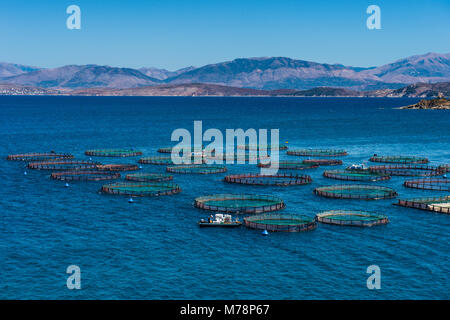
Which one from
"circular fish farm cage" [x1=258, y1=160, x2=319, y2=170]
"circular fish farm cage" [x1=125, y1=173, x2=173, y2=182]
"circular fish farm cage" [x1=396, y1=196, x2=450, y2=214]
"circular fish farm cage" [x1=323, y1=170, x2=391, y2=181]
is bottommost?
"circular fish farm cage" [x1=396, y1=196, x2=450, y2=214]

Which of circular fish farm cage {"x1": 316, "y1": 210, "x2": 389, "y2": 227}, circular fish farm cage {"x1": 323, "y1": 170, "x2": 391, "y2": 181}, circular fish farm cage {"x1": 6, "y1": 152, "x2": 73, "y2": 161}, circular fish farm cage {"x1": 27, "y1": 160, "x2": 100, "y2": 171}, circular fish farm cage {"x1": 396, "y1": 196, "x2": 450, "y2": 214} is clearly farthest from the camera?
circular fish farm cage {"x1": 6, "y1": 152, "x2": 73, "y2": 161}

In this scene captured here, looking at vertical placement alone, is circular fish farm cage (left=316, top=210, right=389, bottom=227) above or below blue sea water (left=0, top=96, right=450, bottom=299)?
above

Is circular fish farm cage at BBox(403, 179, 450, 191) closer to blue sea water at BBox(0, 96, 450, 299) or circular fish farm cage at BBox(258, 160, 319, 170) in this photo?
blue sea water at BBox(0, 96, 450, 299)

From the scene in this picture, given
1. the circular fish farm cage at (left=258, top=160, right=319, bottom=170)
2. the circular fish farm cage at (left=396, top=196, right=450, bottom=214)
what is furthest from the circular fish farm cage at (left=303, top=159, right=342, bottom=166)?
the circular fish farm cage at (left=396, top=196, right=450, bottom=214)

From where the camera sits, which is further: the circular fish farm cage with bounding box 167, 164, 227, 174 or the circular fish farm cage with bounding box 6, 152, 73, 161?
the circular fish farm cage with bounding box 6, 152, 73, 161

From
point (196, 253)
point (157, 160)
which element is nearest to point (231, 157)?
point (157, 160)

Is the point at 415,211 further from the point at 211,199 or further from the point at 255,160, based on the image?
the point at 255,160

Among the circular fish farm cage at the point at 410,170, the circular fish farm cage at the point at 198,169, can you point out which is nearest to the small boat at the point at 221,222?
the circular fish farm cage at the point at 198,169
